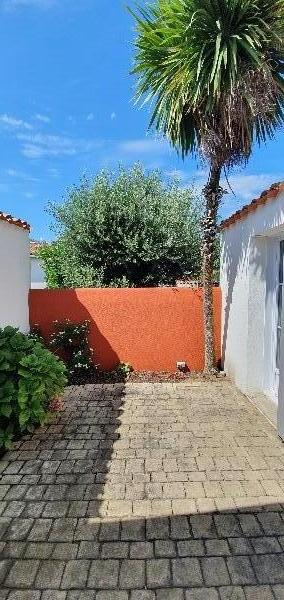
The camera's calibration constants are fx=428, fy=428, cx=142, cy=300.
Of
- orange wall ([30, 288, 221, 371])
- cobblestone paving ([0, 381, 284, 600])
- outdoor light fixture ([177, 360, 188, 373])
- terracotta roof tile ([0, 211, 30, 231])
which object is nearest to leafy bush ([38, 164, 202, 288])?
orange wall ([30, 288, 221, 371])

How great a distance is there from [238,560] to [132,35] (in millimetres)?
8782

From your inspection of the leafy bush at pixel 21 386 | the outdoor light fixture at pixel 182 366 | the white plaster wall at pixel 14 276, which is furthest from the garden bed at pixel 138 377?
the leafy bush at pixel 21 386

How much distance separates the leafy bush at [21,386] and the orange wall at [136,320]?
400 centimetres

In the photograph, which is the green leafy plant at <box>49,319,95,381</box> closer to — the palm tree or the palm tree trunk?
the palm tree trunk

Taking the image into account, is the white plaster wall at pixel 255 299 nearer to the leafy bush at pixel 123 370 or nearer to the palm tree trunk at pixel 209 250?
the palm tree trunk at pixel 209 250

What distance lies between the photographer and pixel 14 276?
891 cm

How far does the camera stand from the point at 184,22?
24.3ft

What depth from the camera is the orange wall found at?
10273 mm

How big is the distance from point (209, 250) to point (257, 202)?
2691mm

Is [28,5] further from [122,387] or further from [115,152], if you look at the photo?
[122,387]

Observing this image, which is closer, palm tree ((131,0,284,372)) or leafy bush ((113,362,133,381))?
palm tree ((131,0,284,372))

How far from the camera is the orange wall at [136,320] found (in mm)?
10273

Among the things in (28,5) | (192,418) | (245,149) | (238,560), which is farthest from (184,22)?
(238,560)

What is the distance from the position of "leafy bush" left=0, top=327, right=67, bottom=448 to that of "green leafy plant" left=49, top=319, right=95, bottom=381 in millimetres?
3510
